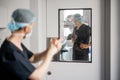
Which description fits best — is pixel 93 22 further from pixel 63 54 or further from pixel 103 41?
pixel 63 54

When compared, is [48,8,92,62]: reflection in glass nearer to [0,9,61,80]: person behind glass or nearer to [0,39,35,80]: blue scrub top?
[0,9,61,80]: person behind glass

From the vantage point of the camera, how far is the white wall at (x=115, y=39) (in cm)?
279

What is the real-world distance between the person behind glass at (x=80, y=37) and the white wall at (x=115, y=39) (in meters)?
0.34

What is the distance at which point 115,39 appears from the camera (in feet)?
9.23

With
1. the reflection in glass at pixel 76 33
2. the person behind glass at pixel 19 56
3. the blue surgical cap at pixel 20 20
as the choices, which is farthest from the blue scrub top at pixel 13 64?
the reflection in glass at pixel 76 33

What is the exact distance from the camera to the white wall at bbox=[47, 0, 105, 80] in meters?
2.97

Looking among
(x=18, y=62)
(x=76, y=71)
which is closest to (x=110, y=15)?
(x=76, y=71)

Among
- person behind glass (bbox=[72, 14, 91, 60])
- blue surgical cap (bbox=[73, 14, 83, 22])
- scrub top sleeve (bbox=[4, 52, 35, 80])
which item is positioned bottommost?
scrub top sleeve (bbox=[4, 52, 35, 80])

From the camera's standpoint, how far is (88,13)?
118 inches

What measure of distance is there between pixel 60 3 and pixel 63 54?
0.68 m

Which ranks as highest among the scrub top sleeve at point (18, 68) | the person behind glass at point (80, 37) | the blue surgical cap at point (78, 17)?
the blue surgical cap at point (78, 17)

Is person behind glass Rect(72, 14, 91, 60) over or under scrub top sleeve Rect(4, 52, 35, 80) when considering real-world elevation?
over

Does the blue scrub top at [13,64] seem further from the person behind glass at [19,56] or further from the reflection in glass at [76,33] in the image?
the reflection in glass at [76,33]

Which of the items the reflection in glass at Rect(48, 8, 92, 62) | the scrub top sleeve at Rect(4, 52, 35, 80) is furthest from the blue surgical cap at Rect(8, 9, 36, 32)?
the reflection in glass at Rect(48, 8, 92, 62)
